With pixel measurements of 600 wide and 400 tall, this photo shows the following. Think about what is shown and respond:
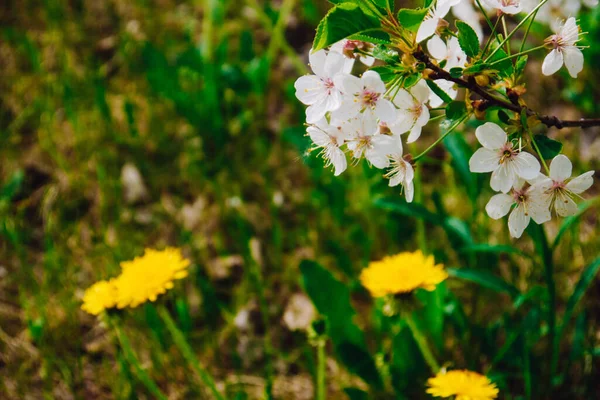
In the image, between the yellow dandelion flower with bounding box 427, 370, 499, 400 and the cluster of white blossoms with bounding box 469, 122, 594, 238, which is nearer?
the cluster of white blossoms with bounding box 469, 122, 594, 238

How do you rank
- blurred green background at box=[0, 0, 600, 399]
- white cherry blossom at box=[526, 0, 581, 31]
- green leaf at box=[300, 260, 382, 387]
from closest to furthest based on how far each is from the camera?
1. green leaf at box=[300, 260, 382, 387]
2. blurred green background at box=[0, 0, 600, 399]
3. white cherry blossom at box=[526, 0, 581, 31]

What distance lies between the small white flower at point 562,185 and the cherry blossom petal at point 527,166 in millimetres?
38

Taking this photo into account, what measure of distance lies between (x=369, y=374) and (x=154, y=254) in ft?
1.97

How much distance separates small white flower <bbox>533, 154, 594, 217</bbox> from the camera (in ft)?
3.17

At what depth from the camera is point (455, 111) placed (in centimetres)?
99

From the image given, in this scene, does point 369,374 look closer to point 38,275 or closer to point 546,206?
point 546,206

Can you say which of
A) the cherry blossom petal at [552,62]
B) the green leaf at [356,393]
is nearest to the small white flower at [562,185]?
the cherry blossom petal at [552,62]

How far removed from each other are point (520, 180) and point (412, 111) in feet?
0.70

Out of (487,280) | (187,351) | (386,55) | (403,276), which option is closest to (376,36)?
(386,55)

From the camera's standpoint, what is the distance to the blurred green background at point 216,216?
64.8 inches

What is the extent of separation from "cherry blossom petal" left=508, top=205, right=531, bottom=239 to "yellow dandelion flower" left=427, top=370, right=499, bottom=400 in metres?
0.32

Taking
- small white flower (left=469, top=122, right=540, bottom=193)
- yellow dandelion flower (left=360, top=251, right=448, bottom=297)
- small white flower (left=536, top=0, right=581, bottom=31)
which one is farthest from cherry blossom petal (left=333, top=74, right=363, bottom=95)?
small white flower (left=536, top=0, right=581, bottom=31)

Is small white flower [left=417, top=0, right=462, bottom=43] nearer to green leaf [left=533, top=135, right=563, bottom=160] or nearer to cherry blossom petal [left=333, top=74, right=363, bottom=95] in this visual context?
cherry blossom petal [left=333, top=74, right=363, bottom=95]

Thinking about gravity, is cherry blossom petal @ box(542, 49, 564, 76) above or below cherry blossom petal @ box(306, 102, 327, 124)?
above
